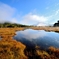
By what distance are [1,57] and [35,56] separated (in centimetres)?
691

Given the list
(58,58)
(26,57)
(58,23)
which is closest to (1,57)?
(26,57)

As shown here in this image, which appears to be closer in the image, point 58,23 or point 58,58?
point 58,58

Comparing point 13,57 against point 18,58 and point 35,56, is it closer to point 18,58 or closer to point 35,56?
point 18,58

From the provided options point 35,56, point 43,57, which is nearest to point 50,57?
point 43,57

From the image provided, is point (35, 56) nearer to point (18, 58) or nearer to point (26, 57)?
point (26, 57)

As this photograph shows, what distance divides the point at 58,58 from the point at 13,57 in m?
9.00

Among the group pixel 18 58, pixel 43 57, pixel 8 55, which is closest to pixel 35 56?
pixel 43 57

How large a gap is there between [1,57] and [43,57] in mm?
8382

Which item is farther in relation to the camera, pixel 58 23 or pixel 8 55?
pixel 58 23

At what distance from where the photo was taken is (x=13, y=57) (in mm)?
21984

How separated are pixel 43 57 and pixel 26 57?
11.3 feet

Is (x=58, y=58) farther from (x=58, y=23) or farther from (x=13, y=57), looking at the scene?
(x=58, y=23)

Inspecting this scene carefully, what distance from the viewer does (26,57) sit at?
22359 millimetres

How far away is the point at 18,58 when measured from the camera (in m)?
21.8
